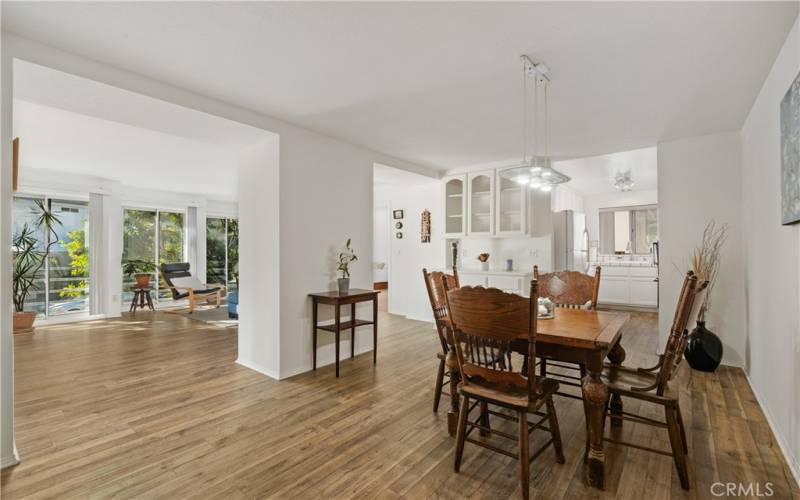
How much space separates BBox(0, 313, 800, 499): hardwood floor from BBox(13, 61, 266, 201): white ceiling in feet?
7.31

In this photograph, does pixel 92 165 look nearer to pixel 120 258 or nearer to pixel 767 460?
pixel 120 258

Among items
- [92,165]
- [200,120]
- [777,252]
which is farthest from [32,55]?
[777,252]

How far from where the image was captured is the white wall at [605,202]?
7.97 m

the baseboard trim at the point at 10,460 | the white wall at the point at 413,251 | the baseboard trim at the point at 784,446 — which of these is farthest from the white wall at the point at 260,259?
the baseboard trim at the point at 784,446

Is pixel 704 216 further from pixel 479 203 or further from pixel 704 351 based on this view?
pixel 479 203

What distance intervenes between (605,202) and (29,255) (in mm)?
10575

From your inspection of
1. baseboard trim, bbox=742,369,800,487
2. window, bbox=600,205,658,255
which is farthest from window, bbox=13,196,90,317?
window, bbox=600,205,658,255

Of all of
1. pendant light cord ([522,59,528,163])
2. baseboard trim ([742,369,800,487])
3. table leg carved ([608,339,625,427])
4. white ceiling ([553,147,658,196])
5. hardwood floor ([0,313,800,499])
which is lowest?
hardwood floor ([0,313,800,499])

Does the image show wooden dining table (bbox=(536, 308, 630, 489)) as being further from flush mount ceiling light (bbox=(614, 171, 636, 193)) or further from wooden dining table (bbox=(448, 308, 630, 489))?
flush mount ceiling light (bbox=(614, 171, 636, 193))

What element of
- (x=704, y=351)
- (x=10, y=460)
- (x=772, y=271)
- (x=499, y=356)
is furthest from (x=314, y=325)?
(x=704, y=351)

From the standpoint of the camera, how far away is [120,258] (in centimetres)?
699

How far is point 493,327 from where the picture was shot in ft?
6.01

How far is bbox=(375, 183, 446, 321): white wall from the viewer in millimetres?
6219

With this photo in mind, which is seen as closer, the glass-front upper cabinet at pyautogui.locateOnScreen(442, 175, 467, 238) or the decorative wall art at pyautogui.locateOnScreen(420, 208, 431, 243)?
the glass-front upper cabinet at pyautogui.locateOnScreen(442, 175, 467, 238)
